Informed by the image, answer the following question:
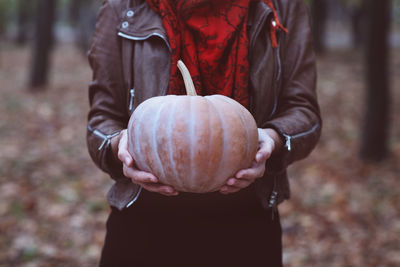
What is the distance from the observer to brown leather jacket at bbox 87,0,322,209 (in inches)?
64.1

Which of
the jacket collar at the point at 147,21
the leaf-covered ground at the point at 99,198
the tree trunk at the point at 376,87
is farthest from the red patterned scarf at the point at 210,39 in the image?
the tree trunk at the point at 376,87

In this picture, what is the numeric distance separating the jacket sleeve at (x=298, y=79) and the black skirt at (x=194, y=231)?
0.31m

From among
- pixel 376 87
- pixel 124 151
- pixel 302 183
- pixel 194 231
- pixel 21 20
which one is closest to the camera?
pixel 124 151

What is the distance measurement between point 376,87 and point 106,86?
4.99 m

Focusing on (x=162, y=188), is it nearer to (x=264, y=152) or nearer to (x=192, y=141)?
(x=192, y=141)

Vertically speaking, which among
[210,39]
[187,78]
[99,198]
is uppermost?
[210,39]

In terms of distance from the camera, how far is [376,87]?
5.66 metres

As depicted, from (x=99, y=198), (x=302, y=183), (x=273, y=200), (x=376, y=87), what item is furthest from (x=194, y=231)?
(x=376, y=87)

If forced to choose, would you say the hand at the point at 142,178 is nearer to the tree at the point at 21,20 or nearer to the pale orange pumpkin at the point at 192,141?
the pale orange pumpkin at the point at 192,141

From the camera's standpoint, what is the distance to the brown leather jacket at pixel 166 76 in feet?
5.34

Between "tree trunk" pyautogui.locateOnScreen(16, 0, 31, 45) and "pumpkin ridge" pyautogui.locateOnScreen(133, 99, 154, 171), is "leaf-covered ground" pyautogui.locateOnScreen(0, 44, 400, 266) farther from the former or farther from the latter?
"tree trunk" pyautogui.locateOnScreen(16, 0, 31, 45)

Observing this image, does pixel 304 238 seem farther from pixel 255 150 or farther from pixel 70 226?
pixel 255 150

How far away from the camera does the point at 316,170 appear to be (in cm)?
557

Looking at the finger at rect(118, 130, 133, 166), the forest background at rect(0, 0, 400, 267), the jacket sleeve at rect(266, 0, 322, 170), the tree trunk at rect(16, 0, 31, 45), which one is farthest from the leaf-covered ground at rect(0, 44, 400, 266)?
the tree trunk at rect(16, 0, 31, 45)
